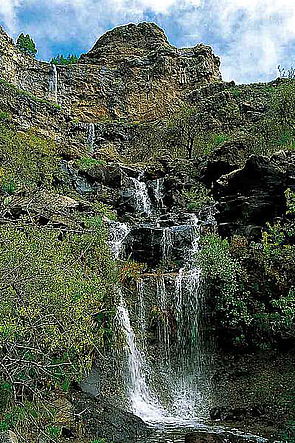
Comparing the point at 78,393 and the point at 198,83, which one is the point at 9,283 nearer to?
the point at 78,393

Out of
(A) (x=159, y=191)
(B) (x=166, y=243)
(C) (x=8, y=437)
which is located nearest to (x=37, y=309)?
(C) (x=8, y=437)

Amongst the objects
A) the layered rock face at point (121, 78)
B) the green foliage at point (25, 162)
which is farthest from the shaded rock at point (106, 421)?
the layered rock face at point (121, 78)

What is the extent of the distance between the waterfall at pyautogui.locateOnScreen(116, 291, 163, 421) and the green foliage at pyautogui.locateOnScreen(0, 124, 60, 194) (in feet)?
21.5

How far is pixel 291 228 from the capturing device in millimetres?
13320

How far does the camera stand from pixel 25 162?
18859 millimetres

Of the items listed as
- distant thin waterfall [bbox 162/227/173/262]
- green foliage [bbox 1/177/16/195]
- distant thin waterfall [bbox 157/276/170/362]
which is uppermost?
green foliage [bbox 1/177/16/195]

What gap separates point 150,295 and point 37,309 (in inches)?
243

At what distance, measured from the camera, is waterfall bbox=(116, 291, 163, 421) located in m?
10.8

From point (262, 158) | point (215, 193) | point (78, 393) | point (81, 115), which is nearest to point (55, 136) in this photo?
point (81, 115)

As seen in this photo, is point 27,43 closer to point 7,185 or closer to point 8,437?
point 7,185

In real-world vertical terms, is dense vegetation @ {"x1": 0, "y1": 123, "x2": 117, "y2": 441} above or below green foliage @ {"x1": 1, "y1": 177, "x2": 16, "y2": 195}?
below

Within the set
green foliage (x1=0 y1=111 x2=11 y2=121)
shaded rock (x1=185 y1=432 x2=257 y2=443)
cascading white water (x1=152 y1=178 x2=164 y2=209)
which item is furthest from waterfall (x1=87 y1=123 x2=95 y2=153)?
shaded rock (x1=185 y1=432 x2=257 y2=443)

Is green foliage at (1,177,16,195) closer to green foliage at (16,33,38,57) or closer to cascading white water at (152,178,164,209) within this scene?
cascading white water at (152,178,164,209)

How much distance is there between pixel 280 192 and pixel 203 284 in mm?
4372
